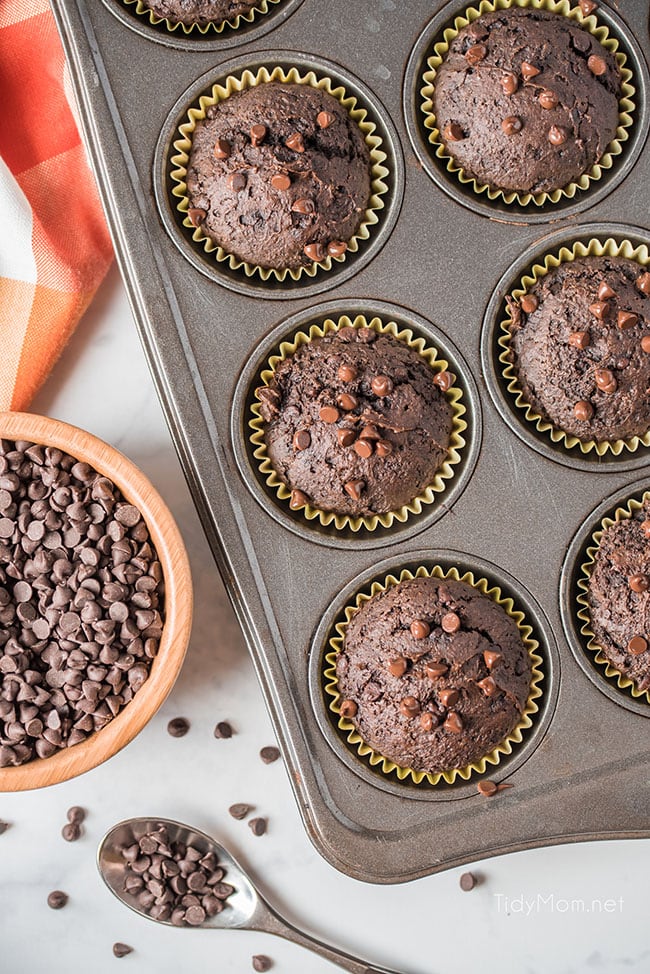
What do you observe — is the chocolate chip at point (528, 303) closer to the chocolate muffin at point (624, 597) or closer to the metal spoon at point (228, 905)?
the chocolate muffin at point (624, 597)

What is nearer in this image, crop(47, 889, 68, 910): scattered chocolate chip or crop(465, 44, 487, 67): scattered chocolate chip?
crop(465, 44, 487, 67): scattered chocolate chip

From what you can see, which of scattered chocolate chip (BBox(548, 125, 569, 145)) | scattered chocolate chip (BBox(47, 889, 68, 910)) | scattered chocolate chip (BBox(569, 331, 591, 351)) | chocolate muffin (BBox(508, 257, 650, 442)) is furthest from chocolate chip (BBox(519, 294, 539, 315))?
scattered chocolate chip (BBox(47, 889, 68, 910))

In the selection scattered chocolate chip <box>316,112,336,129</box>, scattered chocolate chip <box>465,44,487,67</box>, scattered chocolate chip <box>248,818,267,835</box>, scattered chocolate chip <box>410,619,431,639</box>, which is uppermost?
scattered chocolate chip <box>465,44,487,67</box>

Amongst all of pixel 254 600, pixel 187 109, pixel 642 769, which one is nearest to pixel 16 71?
pixel 187 109

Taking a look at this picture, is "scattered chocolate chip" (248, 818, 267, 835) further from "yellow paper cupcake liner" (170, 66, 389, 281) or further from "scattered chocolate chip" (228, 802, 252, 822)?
"yellow paper cupcake liner" (170, 66, 389, 281)

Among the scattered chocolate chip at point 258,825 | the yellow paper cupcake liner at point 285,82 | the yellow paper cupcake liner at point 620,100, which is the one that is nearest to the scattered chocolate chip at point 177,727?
the scattered chocolate chip at point 258,825

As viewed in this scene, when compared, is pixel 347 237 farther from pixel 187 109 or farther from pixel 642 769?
pixel 642 769
